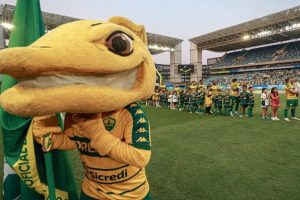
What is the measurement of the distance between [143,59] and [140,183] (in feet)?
2.73

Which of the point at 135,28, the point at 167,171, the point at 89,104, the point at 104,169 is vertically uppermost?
the point at 135,28

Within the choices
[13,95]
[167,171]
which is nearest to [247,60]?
[167,171]

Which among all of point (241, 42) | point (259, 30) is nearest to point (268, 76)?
point (241, 42)

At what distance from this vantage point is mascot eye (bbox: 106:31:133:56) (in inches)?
46.9

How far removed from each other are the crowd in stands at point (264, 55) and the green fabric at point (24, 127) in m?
41.5

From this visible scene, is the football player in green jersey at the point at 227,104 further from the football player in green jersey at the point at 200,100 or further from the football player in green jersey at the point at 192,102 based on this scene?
the football player in green jersey at the point at 192,102

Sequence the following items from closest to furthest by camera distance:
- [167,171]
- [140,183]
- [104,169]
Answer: [104,169]
[140,183]
[167,171]

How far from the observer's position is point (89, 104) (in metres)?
1.12

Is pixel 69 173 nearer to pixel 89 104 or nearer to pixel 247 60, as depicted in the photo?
pixel 89 104

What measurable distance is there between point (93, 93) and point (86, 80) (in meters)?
0.09

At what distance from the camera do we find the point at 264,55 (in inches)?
1628

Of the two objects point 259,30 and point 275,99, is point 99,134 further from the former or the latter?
point 259,30

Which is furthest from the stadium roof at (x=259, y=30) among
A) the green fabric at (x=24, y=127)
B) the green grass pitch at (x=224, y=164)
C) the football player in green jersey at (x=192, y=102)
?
the green fabric at (x=24, y=127)

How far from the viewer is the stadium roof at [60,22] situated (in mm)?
22234
